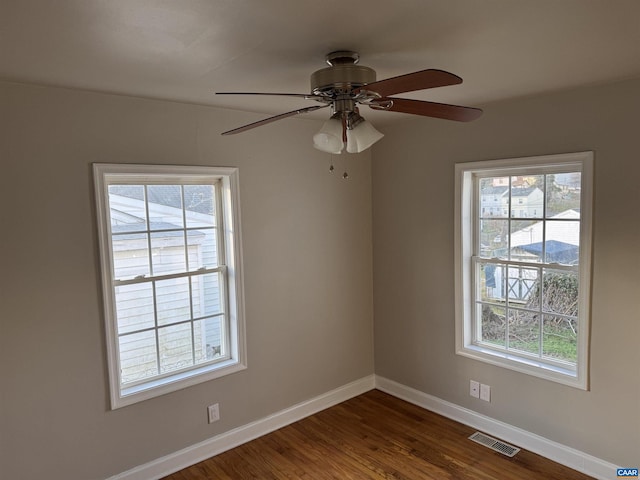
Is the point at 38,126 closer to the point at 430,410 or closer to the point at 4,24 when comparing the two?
the point at 4,24

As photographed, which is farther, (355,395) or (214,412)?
(355,395)

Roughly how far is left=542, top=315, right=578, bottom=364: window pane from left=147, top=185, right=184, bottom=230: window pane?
257 centimetres

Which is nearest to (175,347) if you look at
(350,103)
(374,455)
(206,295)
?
(206,295)

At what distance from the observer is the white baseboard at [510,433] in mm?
2676

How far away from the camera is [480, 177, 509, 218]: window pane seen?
3099 mm

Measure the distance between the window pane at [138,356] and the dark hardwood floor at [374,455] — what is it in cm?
68

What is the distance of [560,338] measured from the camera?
9.50ft

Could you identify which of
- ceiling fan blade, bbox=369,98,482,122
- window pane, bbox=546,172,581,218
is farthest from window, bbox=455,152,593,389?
ceiling fan blade, bbox=369,98,482,122

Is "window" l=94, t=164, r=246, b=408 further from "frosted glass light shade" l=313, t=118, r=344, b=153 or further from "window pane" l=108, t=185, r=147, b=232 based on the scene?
"frosted glass light shade" l=313, t=118, r=344, b=153

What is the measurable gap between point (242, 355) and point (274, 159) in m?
1.45

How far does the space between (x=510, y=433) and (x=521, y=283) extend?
1.06 metres

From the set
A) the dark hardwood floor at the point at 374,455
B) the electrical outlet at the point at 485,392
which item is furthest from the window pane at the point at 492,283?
the dark hardwood floor at the point at 374,455

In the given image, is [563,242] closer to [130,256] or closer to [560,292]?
[560,292]

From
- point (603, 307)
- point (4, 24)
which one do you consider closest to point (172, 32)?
point (4, 24)
